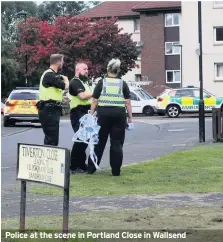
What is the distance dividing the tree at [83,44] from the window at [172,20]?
452cm

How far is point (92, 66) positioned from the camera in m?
51.5

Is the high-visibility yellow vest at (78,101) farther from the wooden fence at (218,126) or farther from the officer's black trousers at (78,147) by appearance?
the wooden fence at (218,126)

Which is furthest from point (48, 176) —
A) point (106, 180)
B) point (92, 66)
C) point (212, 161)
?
point (92, 66)

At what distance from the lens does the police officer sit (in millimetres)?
10875

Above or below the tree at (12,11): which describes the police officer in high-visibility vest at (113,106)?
below

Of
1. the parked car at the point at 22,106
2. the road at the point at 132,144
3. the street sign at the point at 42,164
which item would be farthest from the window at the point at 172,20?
the street sign at the point at 42,164

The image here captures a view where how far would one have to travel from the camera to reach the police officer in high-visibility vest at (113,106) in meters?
10.9

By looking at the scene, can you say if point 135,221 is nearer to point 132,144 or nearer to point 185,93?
point 132,144

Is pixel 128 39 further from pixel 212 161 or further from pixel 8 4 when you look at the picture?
pixel 212 161

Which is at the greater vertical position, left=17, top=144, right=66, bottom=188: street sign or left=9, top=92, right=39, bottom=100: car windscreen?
left=9, top=92, right=39, bottom=100: car windscreen

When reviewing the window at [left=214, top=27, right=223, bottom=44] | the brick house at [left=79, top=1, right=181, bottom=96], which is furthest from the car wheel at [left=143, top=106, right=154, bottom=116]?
the brick house at [left=79, top=1, right=181, bottom=96]

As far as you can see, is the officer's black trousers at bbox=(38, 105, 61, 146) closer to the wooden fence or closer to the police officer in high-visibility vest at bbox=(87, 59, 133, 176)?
the police officer in high-visibility vest at bbox=(87, 59, 133, 176)

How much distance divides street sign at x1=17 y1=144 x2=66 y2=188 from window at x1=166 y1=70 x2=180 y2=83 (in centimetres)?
5136

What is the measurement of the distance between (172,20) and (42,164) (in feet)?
171
